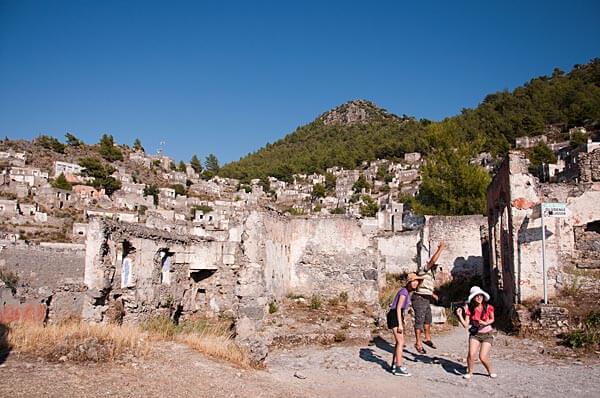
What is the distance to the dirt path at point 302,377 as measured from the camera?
611 centimetres

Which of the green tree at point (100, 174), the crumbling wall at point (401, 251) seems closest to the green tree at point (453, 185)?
the crumbling wall at point (401, 251)

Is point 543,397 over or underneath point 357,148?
underneath

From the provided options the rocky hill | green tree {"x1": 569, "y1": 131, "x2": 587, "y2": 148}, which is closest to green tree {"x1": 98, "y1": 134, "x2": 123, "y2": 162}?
the rocky hill

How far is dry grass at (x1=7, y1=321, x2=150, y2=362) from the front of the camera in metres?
7.16

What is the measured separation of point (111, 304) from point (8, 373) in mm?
5521

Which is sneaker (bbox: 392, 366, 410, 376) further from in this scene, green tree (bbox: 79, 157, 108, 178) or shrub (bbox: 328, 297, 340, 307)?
green tree (bbox: 79, 157, 108, 178)

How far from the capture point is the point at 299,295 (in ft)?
59.7

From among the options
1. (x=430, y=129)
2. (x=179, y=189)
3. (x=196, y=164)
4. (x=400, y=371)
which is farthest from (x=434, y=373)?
(x=196, y=164)

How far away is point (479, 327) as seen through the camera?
7.92m

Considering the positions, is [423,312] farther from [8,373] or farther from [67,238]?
[67,238]

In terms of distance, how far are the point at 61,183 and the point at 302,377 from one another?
87.1 meters

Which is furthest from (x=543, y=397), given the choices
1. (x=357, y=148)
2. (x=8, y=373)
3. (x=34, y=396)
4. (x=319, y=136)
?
(x=319, y=136)

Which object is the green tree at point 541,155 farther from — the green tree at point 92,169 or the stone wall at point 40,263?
the green tree at point 92,169

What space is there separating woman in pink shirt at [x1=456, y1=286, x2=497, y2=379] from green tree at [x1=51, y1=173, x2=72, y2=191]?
85.5m
